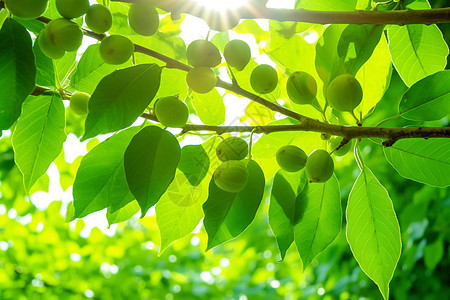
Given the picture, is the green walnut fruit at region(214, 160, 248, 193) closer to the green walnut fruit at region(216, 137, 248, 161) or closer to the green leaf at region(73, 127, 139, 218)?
the green walnut fruit at region(216, 137, 248, 161)

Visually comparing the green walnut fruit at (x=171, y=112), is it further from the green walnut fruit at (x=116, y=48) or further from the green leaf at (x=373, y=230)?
the green leaf at (x=373, y=230)

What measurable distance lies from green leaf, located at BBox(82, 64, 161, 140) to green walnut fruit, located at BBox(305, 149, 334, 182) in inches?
12.9

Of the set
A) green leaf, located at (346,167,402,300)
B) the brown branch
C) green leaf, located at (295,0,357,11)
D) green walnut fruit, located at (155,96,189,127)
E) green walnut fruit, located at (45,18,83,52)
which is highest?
green leaf, located at (295,0,357,11)

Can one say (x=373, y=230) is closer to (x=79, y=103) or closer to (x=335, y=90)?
(x=335, y=90)

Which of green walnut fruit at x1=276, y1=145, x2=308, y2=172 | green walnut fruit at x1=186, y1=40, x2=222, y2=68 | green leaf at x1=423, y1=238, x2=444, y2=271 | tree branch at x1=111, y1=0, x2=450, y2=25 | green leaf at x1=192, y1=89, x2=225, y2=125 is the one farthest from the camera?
green leaf at x1=423, y1=238, x2=444, y2=271

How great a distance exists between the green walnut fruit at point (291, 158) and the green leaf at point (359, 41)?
0.21 meters

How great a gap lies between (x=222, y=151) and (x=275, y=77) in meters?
0.19

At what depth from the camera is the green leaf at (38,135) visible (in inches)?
34.0

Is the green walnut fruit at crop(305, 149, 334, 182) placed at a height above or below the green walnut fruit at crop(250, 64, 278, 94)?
below

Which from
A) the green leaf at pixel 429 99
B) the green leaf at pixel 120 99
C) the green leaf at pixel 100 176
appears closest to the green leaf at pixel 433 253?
the green leaf at pixel 429 99

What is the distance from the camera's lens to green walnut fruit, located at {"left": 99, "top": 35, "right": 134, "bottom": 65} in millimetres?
729

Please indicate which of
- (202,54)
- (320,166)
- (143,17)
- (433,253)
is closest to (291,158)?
(320,166)

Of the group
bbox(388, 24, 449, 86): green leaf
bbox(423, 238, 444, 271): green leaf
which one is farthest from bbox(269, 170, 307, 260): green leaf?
bbox(423, 238, 444, 271): green leaf

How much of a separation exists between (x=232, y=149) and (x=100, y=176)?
271 mm
